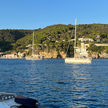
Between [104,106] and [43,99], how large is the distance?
5536mm

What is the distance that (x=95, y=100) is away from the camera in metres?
20.0

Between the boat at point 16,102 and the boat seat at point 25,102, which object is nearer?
the boat at point 16,102

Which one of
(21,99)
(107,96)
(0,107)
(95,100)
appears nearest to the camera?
(0,107)

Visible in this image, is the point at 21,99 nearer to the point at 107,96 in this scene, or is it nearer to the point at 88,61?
the point at 107,96

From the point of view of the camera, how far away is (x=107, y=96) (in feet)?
71.2

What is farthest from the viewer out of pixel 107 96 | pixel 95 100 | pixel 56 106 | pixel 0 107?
pixel 107 96

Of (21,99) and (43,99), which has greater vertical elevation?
(21,99)

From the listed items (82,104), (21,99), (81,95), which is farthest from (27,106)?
(81,95)

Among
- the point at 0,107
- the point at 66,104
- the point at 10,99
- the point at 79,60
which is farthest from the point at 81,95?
the point at 79,60

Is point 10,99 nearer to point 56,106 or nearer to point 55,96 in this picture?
point 56,106

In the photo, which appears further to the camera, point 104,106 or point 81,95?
point 81,95

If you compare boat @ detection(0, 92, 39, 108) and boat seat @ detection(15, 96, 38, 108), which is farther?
boat seat @ detection(15, 96, 38, 108)

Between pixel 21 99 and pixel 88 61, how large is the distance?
87997mm

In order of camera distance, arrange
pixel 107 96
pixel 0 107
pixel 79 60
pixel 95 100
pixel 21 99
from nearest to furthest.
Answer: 1. pixel 0 107
2. pixel 21 99
3. pixel 95 100
4. pixel 107 96
5. pixel 79 60
